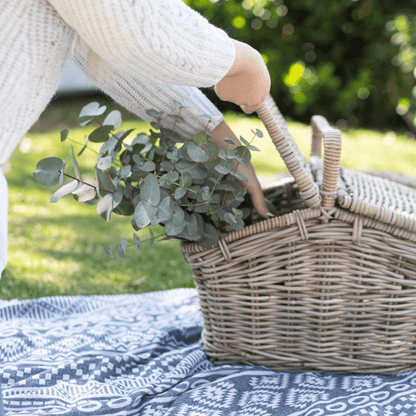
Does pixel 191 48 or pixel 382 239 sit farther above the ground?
pixel 191 48

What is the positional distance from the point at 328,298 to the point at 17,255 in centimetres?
157

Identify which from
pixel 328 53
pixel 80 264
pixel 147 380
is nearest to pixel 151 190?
pixel 147 380

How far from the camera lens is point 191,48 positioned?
73cm

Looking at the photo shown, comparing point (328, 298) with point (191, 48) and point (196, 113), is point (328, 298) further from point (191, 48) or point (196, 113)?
point (191, 48)

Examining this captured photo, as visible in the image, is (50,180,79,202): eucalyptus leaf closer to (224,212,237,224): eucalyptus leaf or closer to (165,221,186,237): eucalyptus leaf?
(165,221,186,237): eucalyptus leaf

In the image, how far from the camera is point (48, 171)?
0.92 meters

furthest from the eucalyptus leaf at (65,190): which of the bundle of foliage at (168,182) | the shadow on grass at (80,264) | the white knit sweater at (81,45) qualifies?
the shadow on grass at (80,264)

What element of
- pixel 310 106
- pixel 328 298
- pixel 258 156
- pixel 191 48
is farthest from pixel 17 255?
pixel 310 106

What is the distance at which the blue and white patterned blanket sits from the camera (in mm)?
1048

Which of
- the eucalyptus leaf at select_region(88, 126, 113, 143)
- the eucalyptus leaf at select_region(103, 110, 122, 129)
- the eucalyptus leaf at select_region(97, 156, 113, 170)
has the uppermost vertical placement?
the eucalyptus leaf at select_region(103, 110, 122, 129)

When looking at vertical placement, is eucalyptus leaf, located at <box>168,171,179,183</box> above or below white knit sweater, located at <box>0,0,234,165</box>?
below

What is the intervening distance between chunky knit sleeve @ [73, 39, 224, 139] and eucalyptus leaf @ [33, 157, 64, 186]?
0.65ft

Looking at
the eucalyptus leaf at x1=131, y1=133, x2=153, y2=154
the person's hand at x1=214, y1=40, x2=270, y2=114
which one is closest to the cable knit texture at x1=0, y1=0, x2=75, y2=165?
the person's hand at x1=214, y1=40, x2=270, y2=114

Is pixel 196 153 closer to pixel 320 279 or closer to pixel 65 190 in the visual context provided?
pixel 65 190
